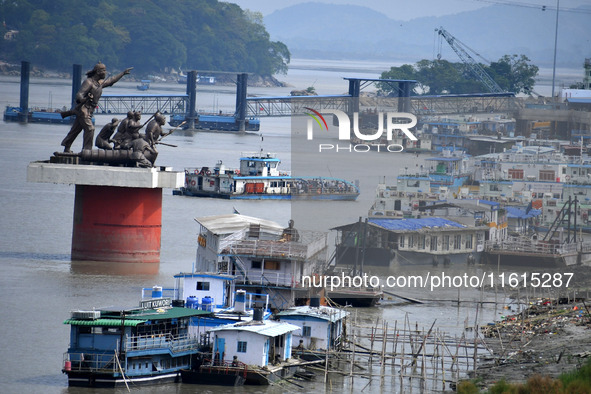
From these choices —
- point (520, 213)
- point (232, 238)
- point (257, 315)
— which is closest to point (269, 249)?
point (232, 238)

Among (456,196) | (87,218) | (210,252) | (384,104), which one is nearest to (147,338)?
(210,252)

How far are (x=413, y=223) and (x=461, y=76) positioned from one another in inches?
3586

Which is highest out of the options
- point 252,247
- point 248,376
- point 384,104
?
point 384,104

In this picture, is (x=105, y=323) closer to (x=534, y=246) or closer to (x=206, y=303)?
(x=206, y=303)

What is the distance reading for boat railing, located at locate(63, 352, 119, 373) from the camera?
23438 mm

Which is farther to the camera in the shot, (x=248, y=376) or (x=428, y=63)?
(x=428, y=63)

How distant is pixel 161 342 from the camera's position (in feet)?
78.5

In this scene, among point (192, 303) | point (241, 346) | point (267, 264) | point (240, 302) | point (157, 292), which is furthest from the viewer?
point (267, 264)

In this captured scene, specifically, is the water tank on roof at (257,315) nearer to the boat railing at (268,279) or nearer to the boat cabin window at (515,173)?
the boat railing at (268,279)

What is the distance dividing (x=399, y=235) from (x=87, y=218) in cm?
865

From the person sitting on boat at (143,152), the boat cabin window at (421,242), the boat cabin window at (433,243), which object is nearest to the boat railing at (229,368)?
the person sitting on boat at (143,152)

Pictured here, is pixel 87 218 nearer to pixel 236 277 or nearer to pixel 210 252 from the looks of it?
pixel 210 252

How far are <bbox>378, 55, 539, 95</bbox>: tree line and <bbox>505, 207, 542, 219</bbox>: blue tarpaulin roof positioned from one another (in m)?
76.7

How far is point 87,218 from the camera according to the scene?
36000mm
